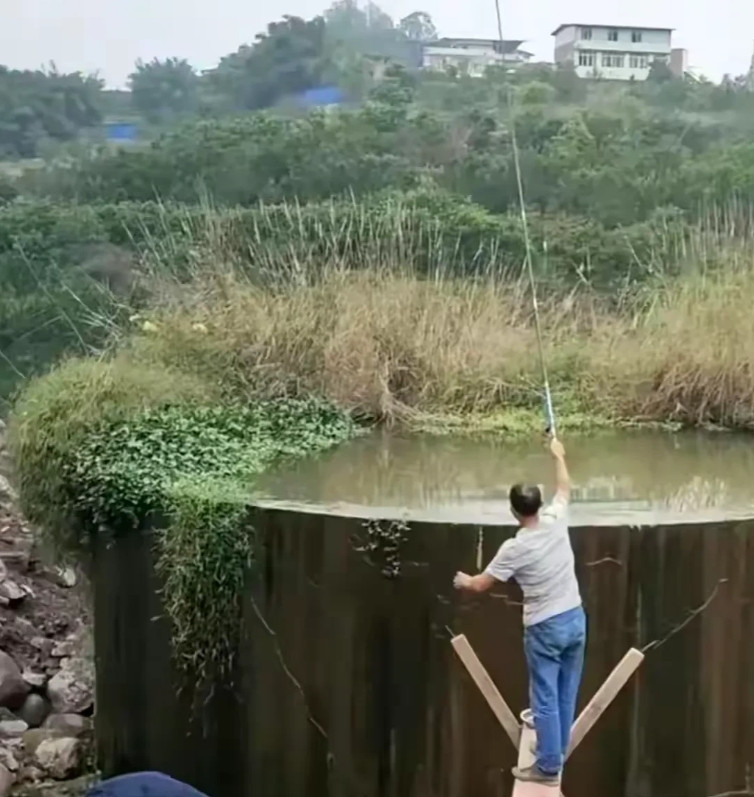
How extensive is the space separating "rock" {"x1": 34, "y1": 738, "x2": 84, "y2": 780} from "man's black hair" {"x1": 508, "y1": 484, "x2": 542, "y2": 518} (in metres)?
2.58

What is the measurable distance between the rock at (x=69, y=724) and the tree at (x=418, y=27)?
4.97 meters

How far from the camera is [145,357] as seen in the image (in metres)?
6.45

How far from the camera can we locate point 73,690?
19.5ft

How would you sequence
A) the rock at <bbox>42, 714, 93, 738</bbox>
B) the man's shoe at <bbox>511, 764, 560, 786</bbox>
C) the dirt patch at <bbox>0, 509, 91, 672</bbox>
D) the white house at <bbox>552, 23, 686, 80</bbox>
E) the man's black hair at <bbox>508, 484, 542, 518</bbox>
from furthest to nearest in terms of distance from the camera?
the white house at <bbox>552, 23, 686, 80</bbox>, the dirt patch at <bbox>0, 509, 91, 672</bbox>, the rock at <bbox>42, 714, 93, 738</bbox>, the man's shoe at <bbox>511, 764, 560, 786</bbox>, the man's black hair at <bbox>508, 484, 542, 518</bbox>

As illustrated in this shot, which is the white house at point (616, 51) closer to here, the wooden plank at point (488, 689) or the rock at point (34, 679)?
the rock at point (34, 679)

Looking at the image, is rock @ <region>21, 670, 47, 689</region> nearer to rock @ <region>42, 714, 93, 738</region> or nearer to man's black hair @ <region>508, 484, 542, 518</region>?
rock @ <region>42, 714, 93, 738</region>

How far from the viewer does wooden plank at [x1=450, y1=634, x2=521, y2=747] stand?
13.0ft

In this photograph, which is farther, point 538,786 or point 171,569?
point 171,569

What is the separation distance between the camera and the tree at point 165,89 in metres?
8.82

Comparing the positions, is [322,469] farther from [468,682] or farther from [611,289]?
[611,289]

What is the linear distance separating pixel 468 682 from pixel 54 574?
11.5ft

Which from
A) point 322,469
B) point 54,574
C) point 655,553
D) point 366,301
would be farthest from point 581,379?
point 54,574

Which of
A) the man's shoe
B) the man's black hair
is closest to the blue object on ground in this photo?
the man's black hair

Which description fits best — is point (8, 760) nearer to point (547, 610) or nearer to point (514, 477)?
point (514, 477)
